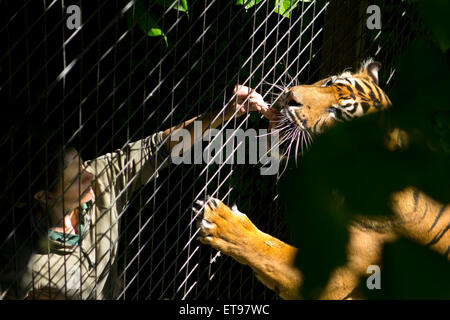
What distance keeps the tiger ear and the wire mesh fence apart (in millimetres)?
47

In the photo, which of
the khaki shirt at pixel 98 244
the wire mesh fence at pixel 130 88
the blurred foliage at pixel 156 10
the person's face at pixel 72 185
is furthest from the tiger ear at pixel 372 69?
the person's face at pixel 72 185

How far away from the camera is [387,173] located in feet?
0.97

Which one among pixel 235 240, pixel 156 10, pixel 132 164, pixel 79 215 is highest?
pixel 156 10

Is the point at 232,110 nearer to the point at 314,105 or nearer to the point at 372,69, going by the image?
the point at 314,105

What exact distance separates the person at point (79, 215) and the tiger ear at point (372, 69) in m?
0.43

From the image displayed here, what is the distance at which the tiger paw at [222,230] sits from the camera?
1653 mm

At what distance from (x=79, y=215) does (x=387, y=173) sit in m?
1.22

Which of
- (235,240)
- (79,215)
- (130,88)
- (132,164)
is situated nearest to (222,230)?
(235,240)

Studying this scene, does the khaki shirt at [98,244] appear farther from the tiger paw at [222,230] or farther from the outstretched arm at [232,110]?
the tiger paw at [222,230]

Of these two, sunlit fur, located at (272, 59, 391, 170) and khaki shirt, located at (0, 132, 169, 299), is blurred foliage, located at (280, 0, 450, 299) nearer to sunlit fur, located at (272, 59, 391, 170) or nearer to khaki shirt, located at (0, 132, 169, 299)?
khaki shirt, located at (0, 132, 169, 299)

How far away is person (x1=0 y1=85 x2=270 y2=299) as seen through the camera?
4.27ft
